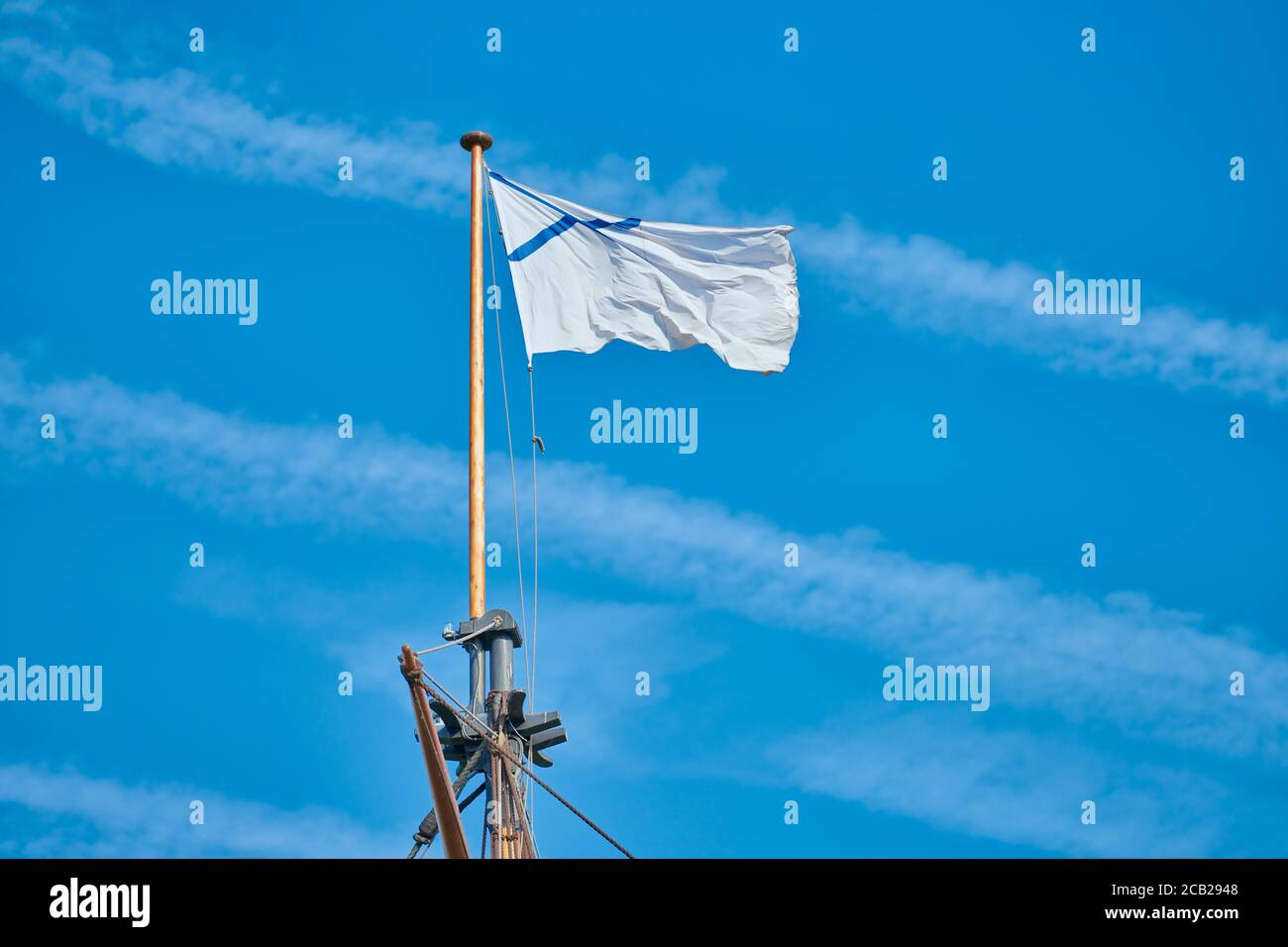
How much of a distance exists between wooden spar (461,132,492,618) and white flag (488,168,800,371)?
2.47ft

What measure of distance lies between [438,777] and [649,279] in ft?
42.5

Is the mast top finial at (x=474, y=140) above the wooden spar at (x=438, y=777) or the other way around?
above

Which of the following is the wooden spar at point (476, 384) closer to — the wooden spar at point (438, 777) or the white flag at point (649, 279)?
the white flag at point (649, 279)

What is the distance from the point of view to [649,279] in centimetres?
4153

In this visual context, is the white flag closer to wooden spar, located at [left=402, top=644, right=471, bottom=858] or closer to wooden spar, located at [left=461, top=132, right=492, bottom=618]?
wooden spar, located at [left=461, top=132, right=492, bottom=618]

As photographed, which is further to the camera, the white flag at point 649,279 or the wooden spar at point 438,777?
the white flag at point 649,279


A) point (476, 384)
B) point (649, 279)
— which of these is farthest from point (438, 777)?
point (649, 279)

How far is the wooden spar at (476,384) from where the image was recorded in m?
38.2

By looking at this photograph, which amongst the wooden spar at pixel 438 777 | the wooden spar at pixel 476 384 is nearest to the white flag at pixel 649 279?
the wooden spar at pixel 476 384

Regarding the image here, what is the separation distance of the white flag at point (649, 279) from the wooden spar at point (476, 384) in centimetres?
75

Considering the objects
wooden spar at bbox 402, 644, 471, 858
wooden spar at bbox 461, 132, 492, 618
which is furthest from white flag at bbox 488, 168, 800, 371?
wooden spar at bbox 402, 644, 471, 858
